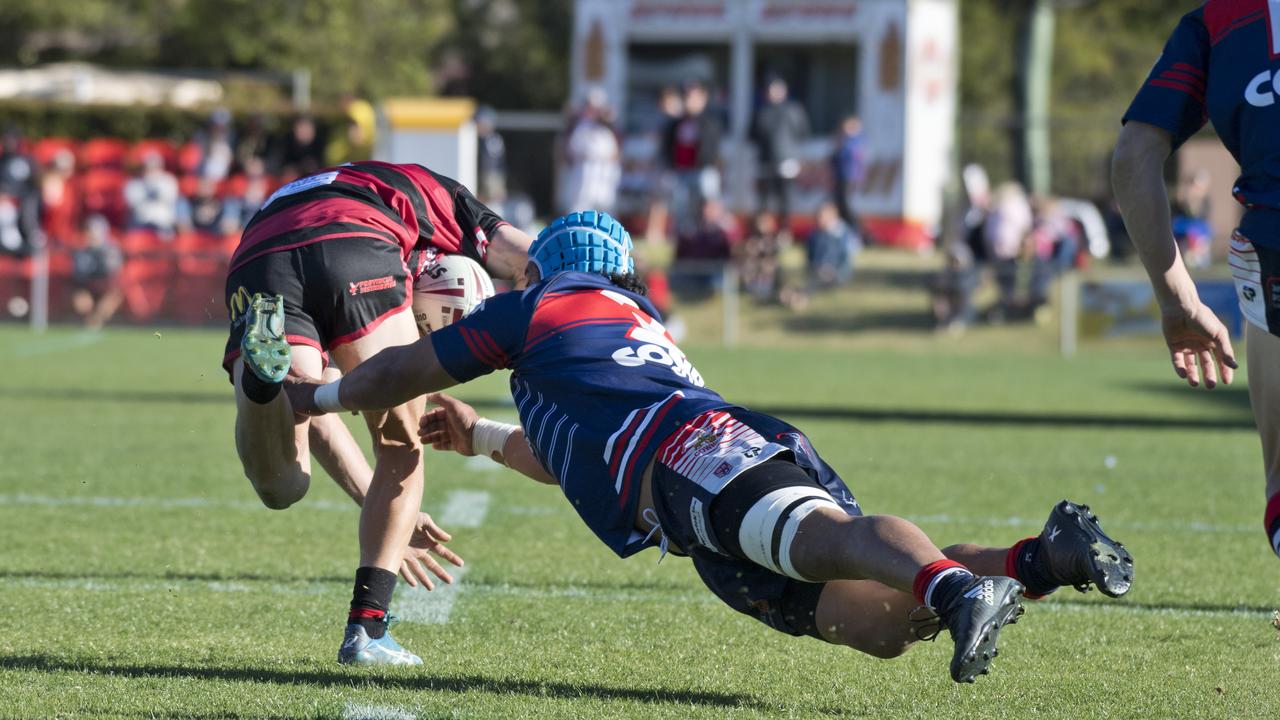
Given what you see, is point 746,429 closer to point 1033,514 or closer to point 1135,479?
point 1033,514

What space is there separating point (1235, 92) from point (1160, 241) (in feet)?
1.35

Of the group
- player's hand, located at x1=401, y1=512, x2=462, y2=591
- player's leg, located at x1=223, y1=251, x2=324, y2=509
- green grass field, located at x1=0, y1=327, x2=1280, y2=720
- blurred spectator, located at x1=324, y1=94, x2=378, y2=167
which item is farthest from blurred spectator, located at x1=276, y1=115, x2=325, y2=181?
player's leg, located at x1=223, y1=251, x2=324, y2=509

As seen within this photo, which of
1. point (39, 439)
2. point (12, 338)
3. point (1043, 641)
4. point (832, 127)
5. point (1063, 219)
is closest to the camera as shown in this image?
point (1043, 641)

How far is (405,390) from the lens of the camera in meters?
4.09

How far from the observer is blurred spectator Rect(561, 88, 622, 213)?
23172 mm

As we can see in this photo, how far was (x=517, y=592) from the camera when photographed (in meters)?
5.84

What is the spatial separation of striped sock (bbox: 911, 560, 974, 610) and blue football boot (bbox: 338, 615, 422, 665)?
1.79 m

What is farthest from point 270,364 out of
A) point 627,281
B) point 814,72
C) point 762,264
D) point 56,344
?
point 814,72

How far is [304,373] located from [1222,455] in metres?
7.24

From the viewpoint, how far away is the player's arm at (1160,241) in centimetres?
397

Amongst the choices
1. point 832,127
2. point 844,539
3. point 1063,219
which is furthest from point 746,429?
point 832,127

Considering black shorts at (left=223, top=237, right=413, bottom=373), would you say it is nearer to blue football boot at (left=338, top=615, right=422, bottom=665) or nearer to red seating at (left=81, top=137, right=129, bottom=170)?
blue football boot at (left=338, top=615, right=422, bottom=665)

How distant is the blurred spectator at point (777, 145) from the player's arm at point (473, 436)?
18.2m

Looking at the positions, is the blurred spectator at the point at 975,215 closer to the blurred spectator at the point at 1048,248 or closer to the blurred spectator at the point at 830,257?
the blurred spectator at the point at 1048,248
